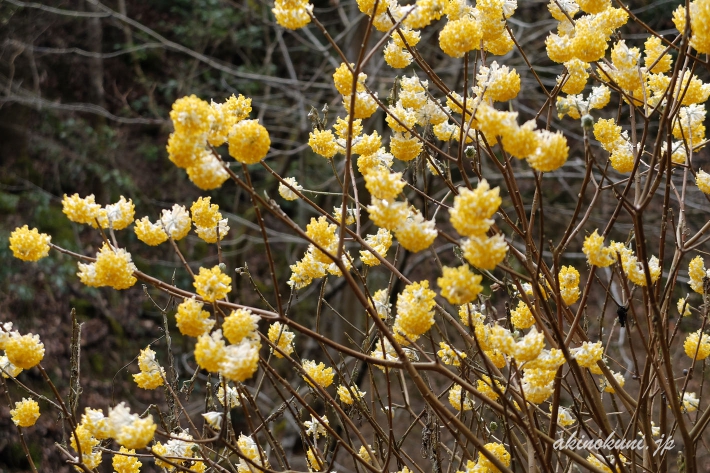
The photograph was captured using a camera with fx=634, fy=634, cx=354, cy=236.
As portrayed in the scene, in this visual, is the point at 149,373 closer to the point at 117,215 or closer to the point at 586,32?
the point at 117,215

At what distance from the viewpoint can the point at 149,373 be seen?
59.6 inches

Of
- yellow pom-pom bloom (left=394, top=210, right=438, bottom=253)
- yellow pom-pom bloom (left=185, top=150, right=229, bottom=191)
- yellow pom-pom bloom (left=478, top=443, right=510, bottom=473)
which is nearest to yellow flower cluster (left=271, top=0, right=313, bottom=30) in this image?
yellow pom-pom bloom (left=185, top=150, right=229, bottom=191)

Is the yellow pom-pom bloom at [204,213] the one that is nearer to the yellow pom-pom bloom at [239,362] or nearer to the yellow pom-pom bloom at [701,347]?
the yellow pom-pom bloom at [239,362]

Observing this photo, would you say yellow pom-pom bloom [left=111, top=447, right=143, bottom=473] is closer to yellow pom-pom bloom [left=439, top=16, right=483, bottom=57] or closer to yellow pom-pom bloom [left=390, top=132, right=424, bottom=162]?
yellow pom-pom bloom [left=390, top=132, right=424, bottom=162]

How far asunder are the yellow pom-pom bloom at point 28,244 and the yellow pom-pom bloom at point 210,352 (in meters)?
0.45

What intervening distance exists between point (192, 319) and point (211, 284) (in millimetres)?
63

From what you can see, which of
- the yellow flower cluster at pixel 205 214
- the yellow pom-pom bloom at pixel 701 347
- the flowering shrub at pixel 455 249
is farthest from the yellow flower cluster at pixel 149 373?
the yellow pom-pom bloom at pixel 701 347

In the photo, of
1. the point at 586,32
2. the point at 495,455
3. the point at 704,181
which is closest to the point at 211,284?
the point at 495,455

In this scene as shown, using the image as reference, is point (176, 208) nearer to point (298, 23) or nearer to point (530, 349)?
point (298, 23)

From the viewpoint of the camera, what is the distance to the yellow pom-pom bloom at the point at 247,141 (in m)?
1.02

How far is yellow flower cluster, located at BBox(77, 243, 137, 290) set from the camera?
1071 millimetres

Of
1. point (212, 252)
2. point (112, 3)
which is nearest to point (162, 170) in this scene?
point (212, 252)

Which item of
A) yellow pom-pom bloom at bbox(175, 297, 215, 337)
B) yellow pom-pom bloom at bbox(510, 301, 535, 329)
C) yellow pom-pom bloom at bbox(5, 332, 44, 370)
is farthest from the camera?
yellow pom-pom bloom at bbox(510, 301, 535, 329)

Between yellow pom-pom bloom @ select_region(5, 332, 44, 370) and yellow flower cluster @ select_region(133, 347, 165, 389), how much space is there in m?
0.28
